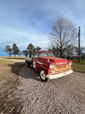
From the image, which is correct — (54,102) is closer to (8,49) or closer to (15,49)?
(15,49)

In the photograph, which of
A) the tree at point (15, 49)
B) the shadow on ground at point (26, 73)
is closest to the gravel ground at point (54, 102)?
the shadow on ground at point (26, 73)

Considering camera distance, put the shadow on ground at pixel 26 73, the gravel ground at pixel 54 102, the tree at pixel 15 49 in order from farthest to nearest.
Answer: the tree at pixel 15 49 → the shadow on ground at pixel 26 73 → the gravel ground at pixel 54 102

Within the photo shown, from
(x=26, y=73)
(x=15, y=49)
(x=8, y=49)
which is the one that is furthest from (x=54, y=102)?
(x=8, y=49)

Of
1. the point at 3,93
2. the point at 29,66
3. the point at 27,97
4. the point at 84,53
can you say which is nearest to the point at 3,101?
the point at 3,93

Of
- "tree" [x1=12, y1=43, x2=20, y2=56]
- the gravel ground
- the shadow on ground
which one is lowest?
the gravel ground

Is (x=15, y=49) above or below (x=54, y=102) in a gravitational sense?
above

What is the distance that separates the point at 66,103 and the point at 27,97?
58.8 inches

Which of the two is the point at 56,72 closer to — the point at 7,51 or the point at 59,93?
the point at 59,93

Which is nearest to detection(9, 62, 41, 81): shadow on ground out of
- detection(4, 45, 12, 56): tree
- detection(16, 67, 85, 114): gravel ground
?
detection(16, 67, 85, 114): gravel ground

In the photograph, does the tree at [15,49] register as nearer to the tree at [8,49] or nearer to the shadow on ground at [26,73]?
the tree at [8,49]

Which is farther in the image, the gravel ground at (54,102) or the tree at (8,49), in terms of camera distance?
the tree at (8,49)

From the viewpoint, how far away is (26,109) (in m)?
2.81

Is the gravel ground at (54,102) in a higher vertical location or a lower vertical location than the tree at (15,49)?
lower

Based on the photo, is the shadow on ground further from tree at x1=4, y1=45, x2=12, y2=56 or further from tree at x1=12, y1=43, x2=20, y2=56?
tree at x1=4, y1=45, x2=12, y2=56
